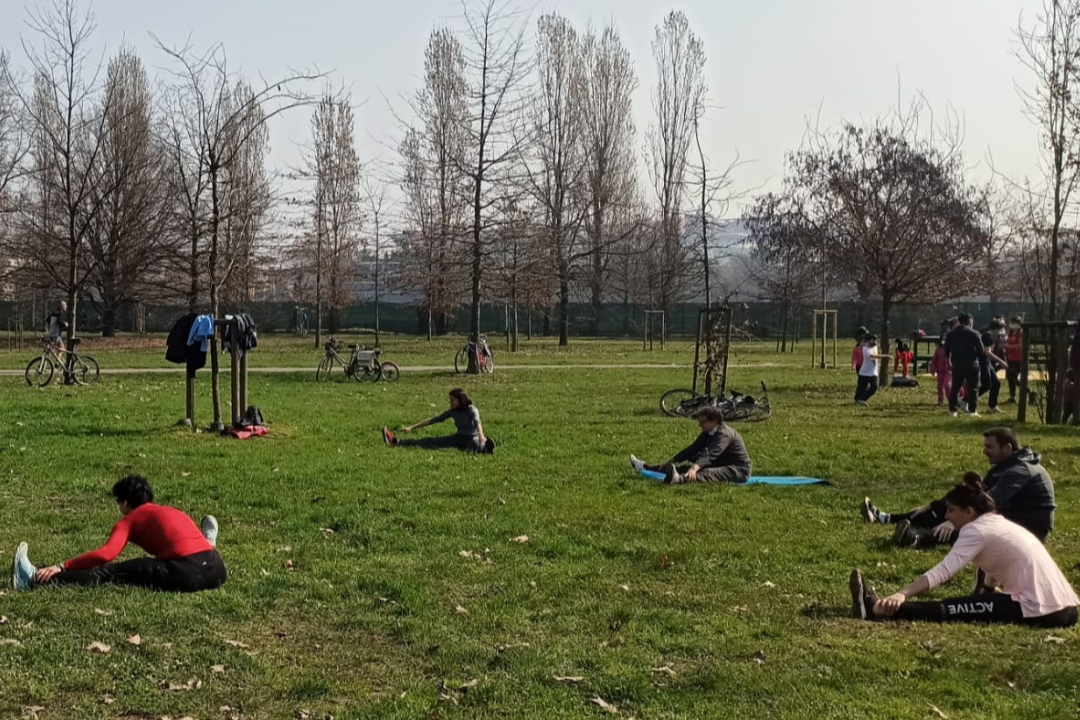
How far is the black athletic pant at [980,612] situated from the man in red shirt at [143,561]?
173 inches

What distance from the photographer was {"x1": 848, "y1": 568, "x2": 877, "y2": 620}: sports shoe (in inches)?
255

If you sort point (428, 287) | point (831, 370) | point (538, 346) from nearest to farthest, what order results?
point (831, 370)
point (428, 287)
point (538, 346)

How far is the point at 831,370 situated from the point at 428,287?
52.2 feet

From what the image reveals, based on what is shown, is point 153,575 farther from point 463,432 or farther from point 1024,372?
point 1024,372

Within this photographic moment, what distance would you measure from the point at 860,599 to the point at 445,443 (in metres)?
7.84

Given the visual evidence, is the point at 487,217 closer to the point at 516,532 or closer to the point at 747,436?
the point at 747,436

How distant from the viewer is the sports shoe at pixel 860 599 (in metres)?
6.47

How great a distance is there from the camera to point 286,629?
6.25m

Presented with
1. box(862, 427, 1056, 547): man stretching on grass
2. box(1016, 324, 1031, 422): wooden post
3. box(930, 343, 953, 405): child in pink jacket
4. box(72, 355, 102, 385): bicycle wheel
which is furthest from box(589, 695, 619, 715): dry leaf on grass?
box(72, 355, 102, 385): bicycle wheel

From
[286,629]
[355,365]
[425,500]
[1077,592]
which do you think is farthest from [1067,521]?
[355,365]

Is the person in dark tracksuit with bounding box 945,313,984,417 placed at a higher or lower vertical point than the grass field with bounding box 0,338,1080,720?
higher

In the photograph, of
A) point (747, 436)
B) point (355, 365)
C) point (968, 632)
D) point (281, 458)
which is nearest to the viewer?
point (968, 632)

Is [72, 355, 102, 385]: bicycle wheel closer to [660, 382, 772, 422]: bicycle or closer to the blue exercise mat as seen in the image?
[660, 382, 772, 422]: bicycle

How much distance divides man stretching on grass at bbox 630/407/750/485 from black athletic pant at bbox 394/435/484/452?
9.11 feet
